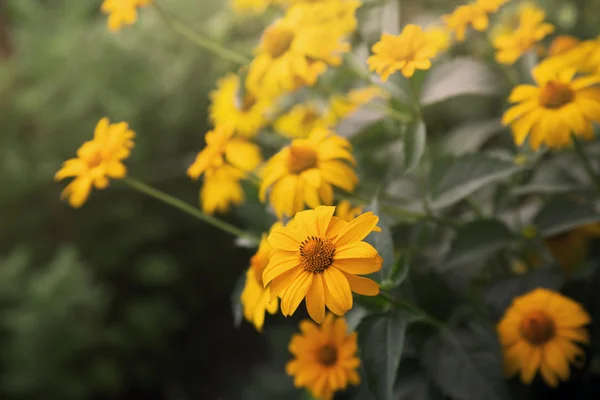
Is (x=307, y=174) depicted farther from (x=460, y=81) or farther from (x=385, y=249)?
(x=460, y=81)

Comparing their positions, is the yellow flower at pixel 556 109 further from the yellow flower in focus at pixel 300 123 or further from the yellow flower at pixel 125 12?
the yellow flower at pixel 125 12

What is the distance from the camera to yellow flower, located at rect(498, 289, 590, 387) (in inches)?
23.9

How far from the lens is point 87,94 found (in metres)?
1.56

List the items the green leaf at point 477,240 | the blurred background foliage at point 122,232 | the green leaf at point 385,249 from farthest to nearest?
the blurred background foliage at point 122,232
the green leaf at point 477,240
the green leaf at point 385,249

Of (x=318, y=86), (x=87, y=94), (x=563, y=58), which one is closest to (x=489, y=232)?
(x=563, y=58)

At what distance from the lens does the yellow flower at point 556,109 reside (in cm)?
→ 58

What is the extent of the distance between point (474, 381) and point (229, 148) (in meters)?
0.39

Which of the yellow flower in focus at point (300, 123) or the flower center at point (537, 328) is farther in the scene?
the yellow flower in focus at point (300, 123)

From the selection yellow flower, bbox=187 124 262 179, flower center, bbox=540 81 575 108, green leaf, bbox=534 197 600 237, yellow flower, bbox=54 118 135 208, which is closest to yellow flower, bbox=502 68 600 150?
flower center, bbox=540 81 575 108

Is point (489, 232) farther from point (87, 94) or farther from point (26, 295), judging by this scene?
point (87, 94)

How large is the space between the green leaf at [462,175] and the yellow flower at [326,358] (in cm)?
20

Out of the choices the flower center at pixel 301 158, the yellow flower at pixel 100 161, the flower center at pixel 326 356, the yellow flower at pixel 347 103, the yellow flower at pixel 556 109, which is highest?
the yellow flower at pixel 347 103

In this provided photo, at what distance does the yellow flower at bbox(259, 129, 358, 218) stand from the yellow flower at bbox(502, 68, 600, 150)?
7.3 inches

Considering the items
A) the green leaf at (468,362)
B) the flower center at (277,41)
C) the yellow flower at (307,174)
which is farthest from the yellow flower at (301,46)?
the green leaf at (468,362)
